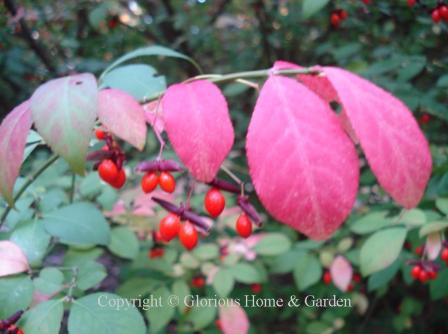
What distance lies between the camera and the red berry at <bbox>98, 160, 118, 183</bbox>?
3.03 ft

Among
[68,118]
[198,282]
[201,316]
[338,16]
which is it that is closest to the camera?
[68,118]

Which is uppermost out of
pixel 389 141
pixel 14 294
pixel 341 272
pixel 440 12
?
pixel 389 141

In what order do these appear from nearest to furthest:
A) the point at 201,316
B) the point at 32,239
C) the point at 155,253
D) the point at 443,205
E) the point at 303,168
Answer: the point at 303,168
the point at 32,239
the point at 443,205
the point at 201,316
the point at 155,253

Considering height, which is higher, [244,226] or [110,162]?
[110,162]

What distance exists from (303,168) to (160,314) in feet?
3.98

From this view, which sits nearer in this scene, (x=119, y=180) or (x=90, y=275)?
(x=119, y=180)

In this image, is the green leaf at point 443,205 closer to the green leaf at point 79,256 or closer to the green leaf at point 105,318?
the green leaf at point 105,318

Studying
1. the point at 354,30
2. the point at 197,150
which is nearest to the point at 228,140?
the point at 197,150

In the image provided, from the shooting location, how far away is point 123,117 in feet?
2.49

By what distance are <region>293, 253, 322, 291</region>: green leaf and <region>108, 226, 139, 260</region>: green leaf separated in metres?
0.73

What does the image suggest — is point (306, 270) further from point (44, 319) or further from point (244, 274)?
point (44, 319)

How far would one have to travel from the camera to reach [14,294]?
0.96 meters

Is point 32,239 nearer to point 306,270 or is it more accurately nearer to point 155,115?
point 155,115

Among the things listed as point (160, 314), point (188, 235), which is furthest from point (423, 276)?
point (188, 235)
